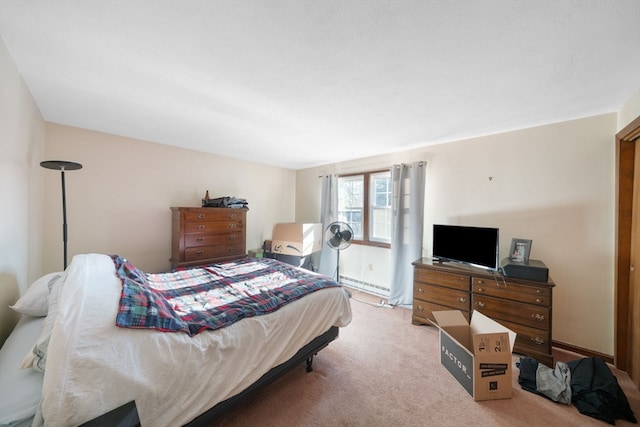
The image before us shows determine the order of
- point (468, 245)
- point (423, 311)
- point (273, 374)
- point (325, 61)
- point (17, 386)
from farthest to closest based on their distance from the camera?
point (423, 311) < point (468, 245) < point (273, 374) < point (325, 61) < point (17, 386)

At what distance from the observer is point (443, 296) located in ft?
8.22

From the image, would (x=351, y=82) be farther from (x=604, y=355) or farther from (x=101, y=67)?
(x=604, y=355)

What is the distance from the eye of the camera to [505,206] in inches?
99.7

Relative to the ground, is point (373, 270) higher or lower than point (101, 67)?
lower

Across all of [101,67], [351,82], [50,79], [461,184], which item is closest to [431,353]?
[461,184]

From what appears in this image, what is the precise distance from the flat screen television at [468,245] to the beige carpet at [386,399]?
93 centimetres

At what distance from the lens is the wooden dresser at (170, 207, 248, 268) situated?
2863mm

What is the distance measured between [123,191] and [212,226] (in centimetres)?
112

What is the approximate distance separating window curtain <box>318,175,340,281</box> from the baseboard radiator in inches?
11.3

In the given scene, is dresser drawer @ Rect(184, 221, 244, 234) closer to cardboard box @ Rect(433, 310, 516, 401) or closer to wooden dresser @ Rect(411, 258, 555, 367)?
wooden dresser @ Rect(411, 258, 555, 367)

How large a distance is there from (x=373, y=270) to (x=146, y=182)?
358 cm

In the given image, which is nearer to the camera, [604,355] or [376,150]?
[604,355]

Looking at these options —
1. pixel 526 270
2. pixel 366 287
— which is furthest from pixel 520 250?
pixel 366 287

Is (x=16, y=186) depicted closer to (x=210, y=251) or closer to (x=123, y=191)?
(x=123, y=191)
